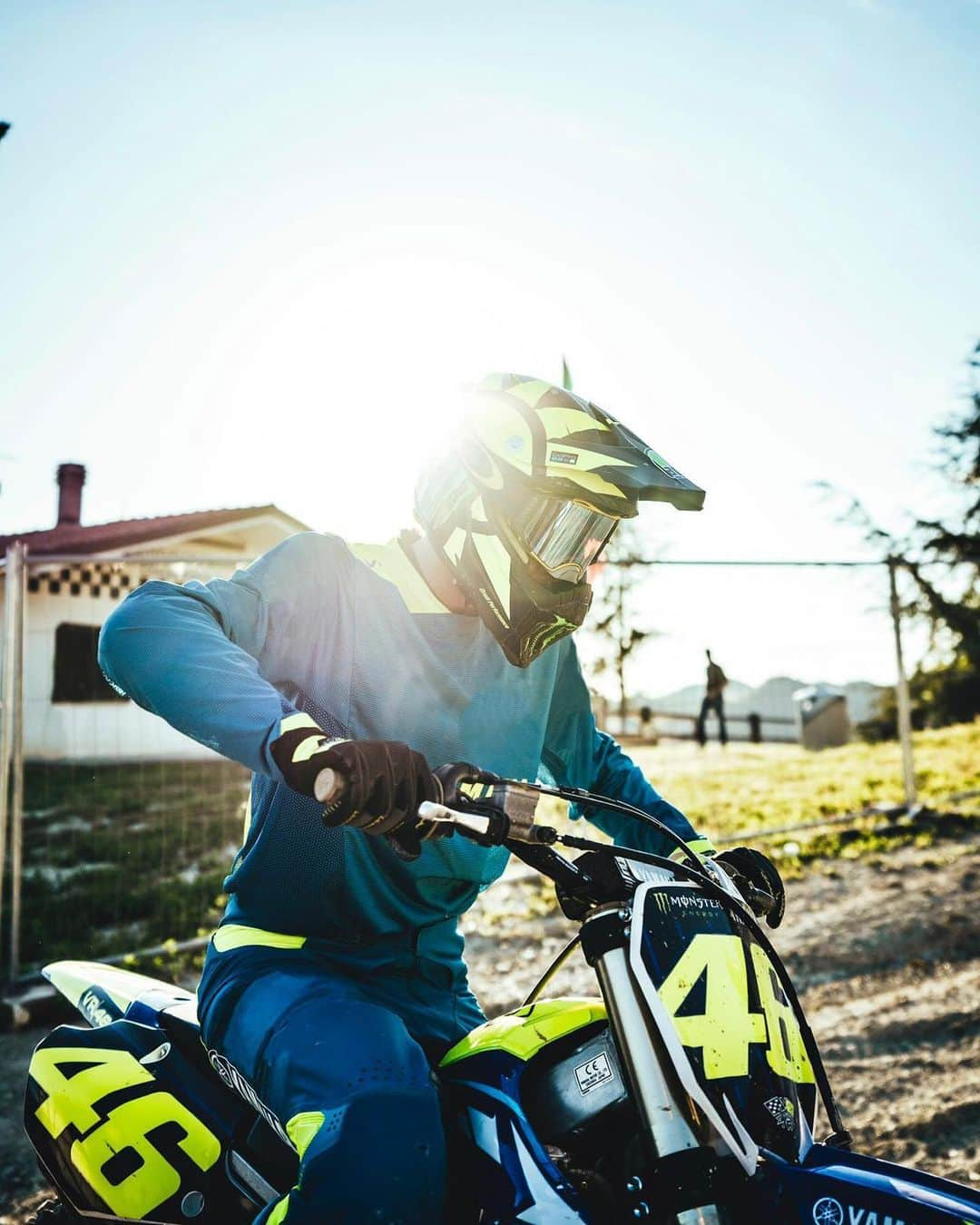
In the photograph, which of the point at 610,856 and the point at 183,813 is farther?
the point at 183,813

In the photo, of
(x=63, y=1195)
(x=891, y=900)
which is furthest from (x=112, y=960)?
(x=891, y=900)

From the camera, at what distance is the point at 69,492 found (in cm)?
2142

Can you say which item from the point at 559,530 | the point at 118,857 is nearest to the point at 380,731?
the point at 559,530

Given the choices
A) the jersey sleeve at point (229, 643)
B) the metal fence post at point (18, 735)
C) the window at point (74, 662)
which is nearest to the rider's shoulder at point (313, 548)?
the jersey sleeve at point (229, 643)

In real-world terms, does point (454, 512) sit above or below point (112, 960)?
above

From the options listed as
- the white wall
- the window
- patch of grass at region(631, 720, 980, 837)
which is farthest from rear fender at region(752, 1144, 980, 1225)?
the window

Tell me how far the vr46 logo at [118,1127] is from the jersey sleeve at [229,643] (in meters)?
0.85

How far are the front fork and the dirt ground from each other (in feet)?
8.70

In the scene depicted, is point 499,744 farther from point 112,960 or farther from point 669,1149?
point 112,960

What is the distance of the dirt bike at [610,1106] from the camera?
140 cm

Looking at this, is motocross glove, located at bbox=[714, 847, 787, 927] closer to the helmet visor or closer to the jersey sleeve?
the helmet visor

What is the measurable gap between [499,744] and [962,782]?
10.6 metres

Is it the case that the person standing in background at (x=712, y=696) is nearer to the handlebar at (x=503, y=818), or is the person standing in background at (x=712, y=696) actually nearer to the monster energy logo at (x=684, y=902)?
the monster energy logo at (x=684, y=902)

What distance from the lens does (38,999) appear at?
5180 millimetres
